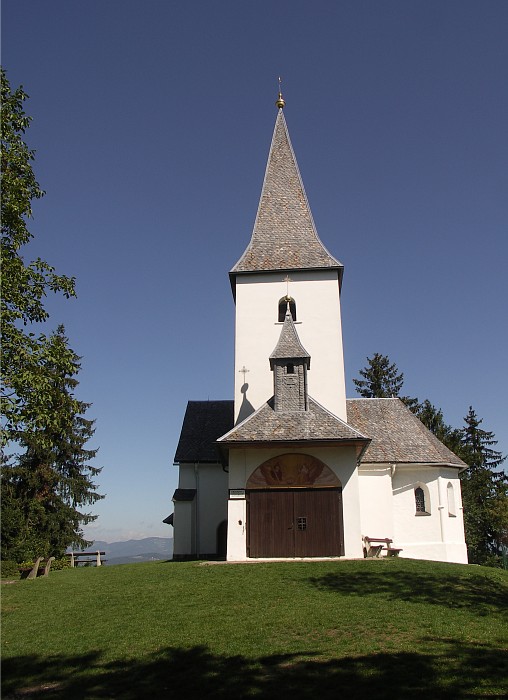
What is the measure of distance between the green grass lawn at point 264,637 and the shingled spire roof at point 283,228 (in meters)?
15.2

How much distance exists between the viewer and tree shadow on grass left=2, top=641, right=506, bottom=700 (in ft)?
22.2

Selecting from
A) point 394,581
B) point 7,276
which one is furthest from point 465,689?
point 7,276

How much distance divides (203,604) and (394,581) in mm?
4953

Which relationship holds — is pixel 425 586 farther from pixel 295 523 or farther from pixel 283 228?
pixel 283 228

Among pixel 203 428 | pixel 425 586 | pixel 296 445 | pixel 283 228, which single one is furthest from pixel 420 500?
pixel 283 228

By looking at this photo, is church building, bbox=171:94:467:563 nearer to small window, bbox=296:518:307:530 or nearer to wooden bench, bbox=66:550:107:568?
small window, bbox=296:518:307:530

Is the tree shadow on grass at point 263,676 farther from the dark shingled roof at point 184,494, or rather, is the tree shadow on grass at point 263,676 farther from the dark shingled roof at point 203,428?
the dark shingled roof at point 203,428

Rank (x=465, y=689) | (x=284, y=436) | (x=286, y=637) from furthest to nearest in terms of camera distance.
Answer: (x=284, y=436)
(x=286, y=637)
(x=465, y=689)

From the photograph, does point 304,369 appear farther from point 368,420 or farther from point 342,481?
point 368,420

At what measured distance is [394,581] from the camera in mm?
14305

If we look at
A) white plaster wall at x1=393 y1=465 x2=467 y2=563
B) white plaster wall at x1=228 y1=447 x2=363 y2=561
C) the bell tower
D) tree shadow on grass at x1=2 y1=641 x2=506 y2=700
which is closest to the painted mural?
white plaster wall at x1=228 y1=447 x2=363 y2=561

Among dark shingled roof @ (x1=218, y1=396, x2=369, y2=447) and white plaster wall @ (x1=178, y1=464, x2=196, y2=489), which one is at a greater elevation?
dark shingled roof @ (x1=218, y1=396, x2=369, y2=447)

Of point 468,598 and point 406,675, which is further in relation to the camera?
point 468,598

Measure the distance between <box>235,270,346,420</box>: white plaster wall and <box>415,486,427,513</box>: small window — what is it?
4942mm
